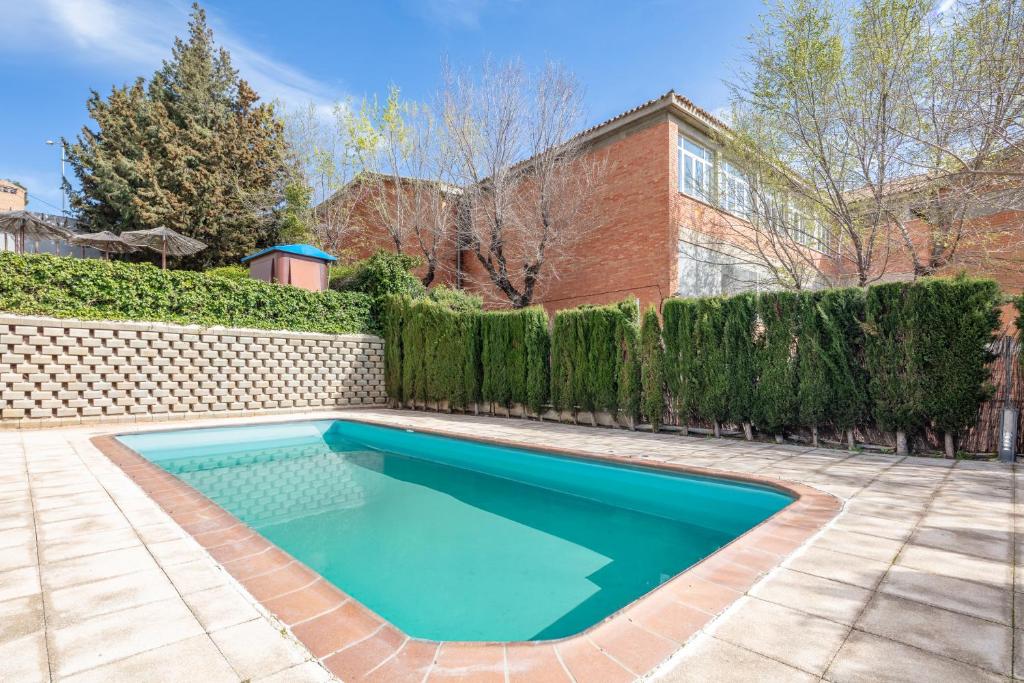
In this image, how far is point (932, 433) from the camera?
5938 mm

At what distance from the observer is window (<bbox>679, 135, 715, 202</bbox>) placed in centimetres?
1400

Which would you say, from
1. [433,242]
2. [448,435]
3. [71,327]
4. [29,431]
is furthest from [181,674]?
[433,242]

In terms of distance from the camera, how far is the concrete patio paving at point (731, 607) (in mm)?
1721

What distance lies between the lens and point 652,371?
828 centimetres

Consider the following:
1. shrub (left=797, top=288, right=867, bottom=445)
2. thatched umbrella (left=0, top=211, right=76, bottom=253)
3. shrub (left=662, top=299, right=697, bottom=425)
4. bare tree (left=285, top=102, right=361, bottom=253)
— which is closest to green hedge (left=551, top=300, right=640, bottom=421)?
shrub (left=662, top=299, right=697, bottom=425)

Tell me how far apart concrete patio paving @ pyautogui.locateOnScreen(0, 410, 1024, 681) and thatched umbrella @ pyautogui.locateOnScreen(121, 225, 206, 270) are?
476 inches

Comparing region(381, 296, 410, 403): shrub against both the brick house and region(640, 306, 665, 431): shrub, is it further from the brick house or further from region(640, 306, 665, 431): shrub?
region(640, 306, 665, 431): shrub

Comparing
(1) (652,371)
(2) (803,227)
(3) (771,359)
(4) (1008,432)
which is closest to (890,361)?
(4) (1008,432)

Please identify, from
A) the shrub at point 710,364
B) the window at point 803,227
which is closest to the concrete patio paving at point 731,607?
the shrub at point 710,364

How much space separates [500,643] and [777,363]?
6.60m

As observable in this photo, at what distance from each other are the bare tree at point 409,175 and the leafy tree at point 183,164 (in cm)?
573

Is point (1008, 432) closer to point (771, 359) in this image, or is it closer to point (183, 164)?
point (771, 359)

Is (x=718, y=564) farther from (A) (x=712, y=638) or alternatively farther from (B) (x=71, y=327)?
(B) (x=71, y=327)

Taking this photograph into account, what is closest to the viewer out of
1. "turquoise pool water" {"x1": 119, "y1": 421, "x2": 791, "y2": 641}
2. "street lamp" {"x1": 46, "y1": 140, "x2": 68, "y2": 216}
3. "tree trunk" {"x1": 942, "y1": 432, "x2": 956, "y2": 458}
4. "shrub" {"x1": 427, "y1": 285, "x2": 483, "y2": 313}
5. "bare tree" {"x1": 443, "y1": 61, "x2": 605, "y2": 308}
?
→ "turquoise pool water" {"x1": 119, "y1": 421, "x2": 791, "y2": 641}
